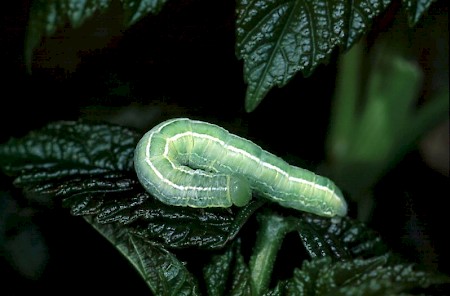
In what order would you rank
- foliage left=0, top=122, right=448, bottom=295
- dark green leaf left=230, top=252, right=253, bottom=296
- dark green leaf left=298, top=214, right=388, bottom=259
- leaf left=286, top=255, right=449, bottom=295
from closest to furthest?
leaf left=286, top=255, right=449, bottom=295
foliage left=0, top=122, right=448, bottom=295
dark green leaf left=230, top=252, right=253, bottom=296
dark green leaf left=298, top=214, right=388, bottom=259

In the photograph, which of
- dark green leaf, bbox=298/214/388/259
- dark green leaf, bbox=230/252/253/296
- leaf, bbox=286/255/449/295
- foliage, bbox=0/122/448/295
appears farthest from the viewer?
dark green leaf, bbox=298/214/388/259

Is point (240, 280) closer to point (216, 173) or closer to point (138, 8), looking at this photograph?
point (216, 173)

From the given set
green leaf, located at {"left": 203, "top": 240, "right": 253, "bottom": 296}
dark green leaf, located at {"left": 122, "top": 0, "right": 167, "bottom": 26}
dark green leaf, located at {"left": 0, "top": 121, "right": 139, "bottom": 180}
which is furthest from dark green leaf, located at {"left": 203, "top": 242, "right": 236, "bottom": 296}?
dark green leaf, located at {"left": 122, "top": 0, "right": 167, "bottom": 26}

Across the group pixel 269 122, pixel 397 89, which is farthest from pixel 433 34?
pixel 269 122

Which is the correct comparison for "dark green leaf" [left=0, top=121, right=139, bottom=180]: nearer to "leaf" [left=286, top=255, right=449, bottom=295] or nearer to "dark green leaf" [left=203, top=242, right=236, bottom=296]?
"dark green leaf" [left=203, top=242, right=236, bottom=296]

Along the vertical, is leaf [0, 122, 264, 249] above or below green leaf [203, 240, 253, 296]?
above

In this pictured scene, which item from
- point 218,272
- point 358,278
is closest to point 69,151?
point 218,272

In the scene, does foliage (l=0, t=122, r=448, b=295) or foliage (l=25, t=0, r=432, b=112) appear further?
foliage (l=25, t=0, r=432, b=112)
